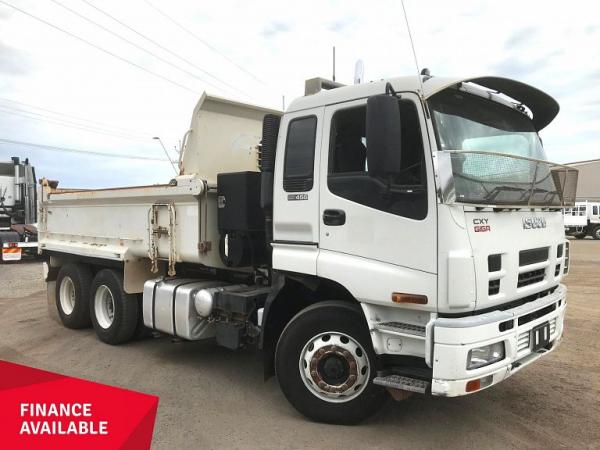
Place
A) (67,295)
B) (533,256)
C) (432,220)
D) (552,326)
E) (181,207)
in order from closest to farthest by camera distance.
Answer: (432,220) → (533,256) → (552,326) → (181,207) → (67,295)

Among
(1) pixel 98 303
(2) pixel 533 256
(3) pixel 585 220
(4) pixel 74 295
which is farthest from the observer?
(3) pixel 585 220

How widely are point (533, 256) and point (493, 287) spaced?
0.63m

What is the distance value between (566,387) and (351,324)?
256 centimetres

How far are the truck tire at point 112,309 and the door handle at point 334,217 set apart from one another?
11.3 ft

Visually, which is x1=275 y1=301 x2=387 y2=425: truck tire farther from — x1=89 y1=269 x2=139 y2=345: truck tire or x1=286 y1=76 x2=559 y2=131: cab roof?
x1=89 y1=269 x2=139 y2=345: truck tire

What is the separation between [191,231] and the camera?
5.44m

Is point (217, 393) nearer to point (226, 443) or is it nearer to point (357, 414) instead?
A: point (226, 443)

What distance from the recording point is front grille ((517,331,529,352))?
372 centimetres

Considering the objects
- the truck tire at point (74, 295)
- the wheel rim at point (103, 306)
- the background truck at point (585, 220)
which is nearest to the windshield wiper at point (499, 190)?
the wheel rim at point (103, 306)

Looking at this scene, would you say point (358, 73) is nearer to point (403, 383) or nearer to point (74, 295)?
point (403, 383)

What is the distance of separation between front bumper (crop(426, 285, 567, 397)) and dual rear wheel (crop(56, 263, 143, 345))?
4.33 meters

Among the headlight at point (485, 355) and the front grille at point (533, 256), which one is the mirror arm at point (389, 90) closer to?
the front grille at point (533, 256)

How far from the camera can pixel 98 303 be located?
22.8 feet

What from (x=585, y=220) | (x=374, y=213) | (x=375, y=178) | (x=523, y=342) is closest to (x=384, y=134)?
(x=375, y=178)
